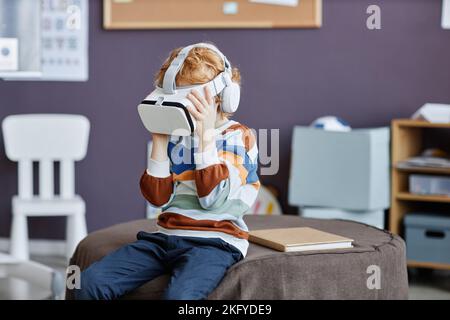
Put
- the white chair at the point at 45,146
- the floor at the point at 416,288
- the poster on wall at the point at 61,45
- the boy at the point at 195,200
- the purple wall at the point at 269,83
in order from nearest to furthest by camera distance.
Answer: the boy at the point at 195,200 → the floor at the point at 416,288 → the purple wall at the point at 269,83 → the white chair at the point at 45,146 → the poster on wall at the point at 61,45

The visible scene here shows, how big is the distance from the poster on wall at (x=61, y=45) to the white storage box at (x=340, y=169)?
47.1 inches

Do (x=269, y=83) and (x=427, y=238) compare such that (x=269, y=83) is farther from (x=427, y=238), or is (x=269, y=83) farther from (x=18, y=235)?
(x=18, y=235)

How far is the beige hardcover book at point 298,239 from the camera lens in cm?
187

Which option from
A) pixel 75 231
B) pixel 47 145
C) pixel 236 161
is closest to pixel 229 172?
pixel 236 161

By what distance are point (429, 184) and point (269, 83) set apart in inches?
35.9

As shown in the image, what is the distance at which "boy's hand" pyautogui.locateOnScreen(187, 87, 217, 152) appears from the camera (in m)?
1.70

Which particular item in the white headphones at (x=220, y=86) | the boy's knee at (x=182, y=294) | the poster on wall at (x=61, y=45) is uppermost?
the poster on wall at (x=61, y=45)

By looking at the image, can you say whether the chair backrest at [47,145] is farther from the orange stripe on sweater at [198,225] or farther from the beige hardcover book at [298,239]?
the orange stripe on sweater at [198,225]

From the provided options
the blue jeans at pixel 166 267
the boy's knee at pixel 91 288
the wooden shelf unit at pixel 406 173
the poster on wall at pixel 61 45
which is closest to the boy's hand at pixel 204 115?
the blue jeans at pixel 166 267

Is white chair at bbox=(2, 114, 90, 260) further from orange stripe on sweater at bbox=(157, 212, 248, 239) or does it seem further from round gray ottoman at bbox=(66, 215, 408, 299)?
orange stripe on sweater at bbox=(157, 212, 248, 239)

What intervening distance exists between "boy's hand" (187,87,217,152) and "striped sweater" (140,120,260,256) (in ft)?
0.17

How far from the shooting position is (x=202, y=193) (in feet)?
5.78

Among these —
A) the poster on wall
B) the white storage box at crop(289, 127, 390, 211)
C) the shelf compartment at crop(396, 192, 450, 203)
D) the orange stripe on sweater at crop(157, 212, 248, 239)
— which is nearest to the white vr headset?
the orange stripe on sweater at crop(157, 212, 248, 239)

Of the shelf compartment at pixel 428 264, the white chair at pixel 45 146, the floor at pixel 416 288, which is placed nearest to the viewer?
the floor at pixel 416 288
